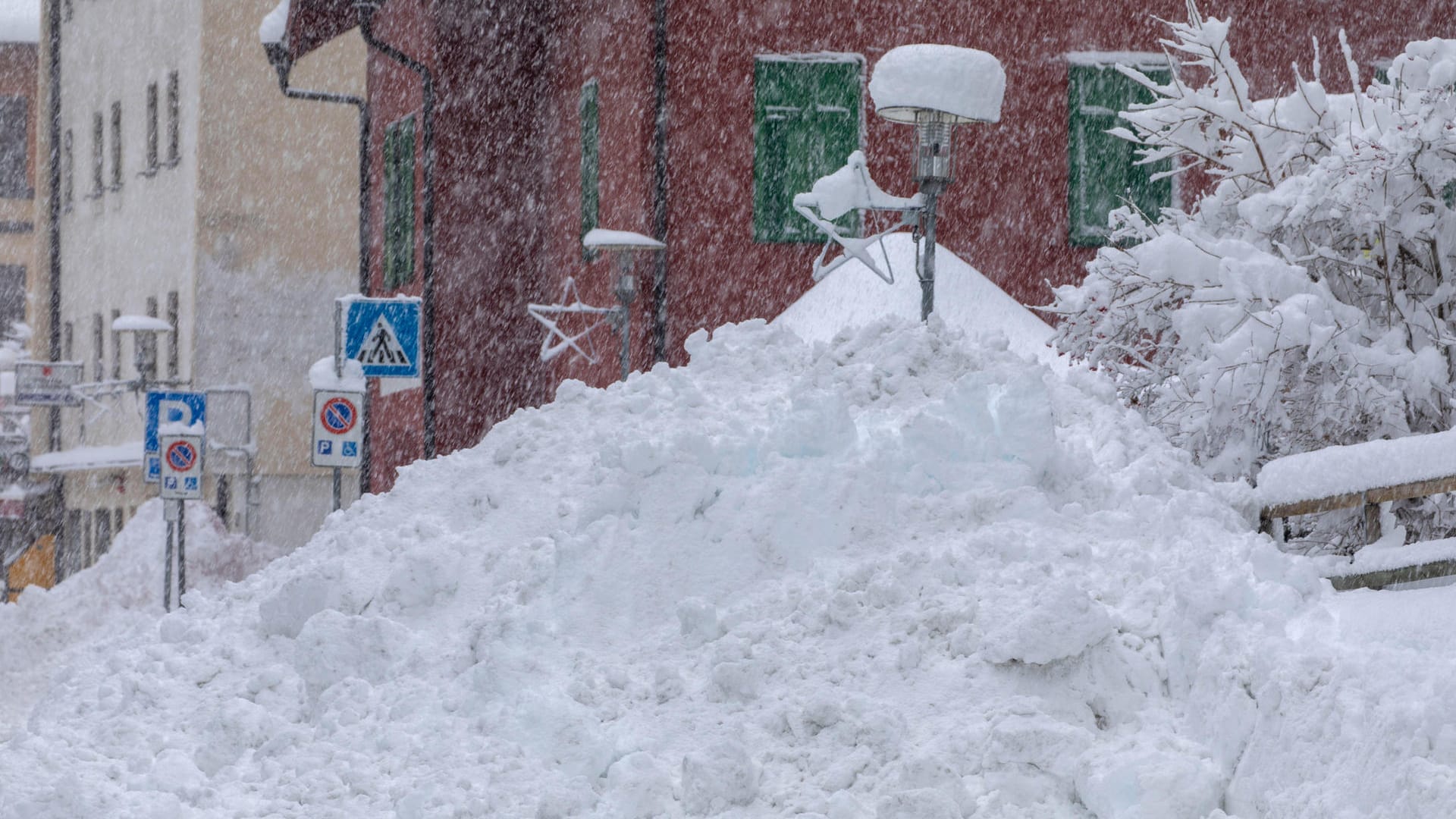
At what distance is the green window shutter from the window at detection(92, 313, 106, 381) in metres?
18.8

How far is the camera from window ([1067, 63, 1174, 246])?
14562mm

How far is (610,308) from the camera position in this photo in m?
14.6

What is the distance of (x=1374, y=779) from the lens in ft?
16.6

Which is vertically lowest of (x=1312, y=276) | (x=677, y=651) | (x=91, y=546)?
(x=91, y=546)

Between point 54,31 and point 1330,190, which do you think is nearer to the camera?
point 1330,190

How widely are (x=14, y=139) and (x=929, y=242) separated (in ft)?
107

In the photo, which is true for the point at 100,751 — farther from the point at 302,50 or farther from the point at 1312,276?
the point at 302,50

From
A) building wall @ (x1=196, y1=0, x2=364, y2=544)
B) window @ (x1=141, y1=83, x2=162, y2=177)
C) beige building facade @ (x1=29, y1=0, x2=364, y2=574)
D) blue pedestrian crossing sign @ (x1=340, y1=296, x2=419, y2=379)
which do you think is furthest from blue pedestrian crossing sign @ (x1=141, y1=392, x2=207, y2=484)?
window @ (x1=141, y1=83, x2=162, y2=177)

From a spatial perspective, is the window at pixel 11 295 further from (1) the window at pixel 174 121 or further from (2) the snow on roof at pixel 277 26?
(2) the snow on roof at pixel 277 26

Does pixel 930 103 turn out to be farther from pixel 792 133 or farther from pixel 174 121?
pixel 174 121

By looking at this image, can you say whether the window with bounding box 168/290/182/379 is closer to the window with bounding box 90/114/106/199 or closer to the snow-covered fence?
the window with bounding box 90/114/106/199

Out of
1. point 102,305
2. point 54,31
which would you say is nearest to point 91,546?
point 102,305

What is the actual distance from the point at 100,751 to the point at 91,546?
25555mm

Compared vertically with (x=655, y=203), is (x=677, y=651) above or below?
below
